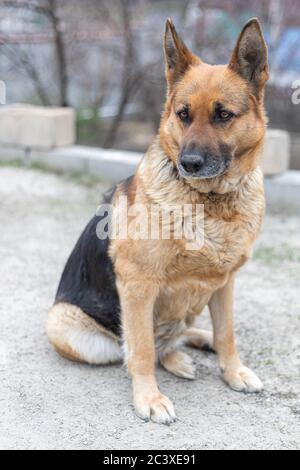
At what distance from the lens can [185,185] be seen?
3264 millimetres

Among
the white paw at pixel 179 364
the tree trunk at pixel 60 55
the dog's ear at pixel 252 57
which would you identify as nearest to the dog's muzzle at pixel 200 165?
the dog's ear at pixel 252 57

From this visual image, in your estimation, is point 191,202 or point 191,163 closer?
point 191,163

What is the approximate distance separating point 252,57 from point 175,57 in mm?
374

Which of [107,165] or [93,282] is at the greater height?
[93,282]

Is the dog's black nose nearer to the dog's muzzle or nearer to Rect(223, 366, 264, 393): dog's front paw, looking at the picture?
the dog's muzzle

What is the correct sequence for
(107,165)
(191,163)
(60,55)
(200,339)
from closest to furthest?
(191,163) → (200,339) → (107,165) → (60,55)

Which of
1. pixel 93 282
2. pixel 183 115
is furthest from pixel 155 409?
pixel 183 115

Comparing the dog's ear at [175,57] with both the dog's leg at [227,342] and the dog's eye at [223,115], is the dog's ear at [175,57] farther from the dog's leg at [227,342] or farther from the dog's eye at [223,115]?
the dog's leg at [227,342]

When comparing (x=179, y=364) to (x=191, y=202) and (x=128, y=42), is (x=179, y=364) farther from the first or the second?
(x=128, y=42)

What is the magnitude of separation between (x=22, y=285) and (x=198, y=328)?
55.4 inches

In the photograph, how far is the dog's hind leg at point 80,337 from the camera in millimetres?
3615

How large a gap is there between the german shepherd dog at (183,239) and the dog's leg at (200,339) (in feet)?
1.27

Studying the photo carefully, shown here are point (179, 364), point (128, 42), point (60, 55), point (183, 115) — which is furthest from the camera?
point (60, 55)

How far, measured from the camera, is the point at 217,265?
3215 millimetres
